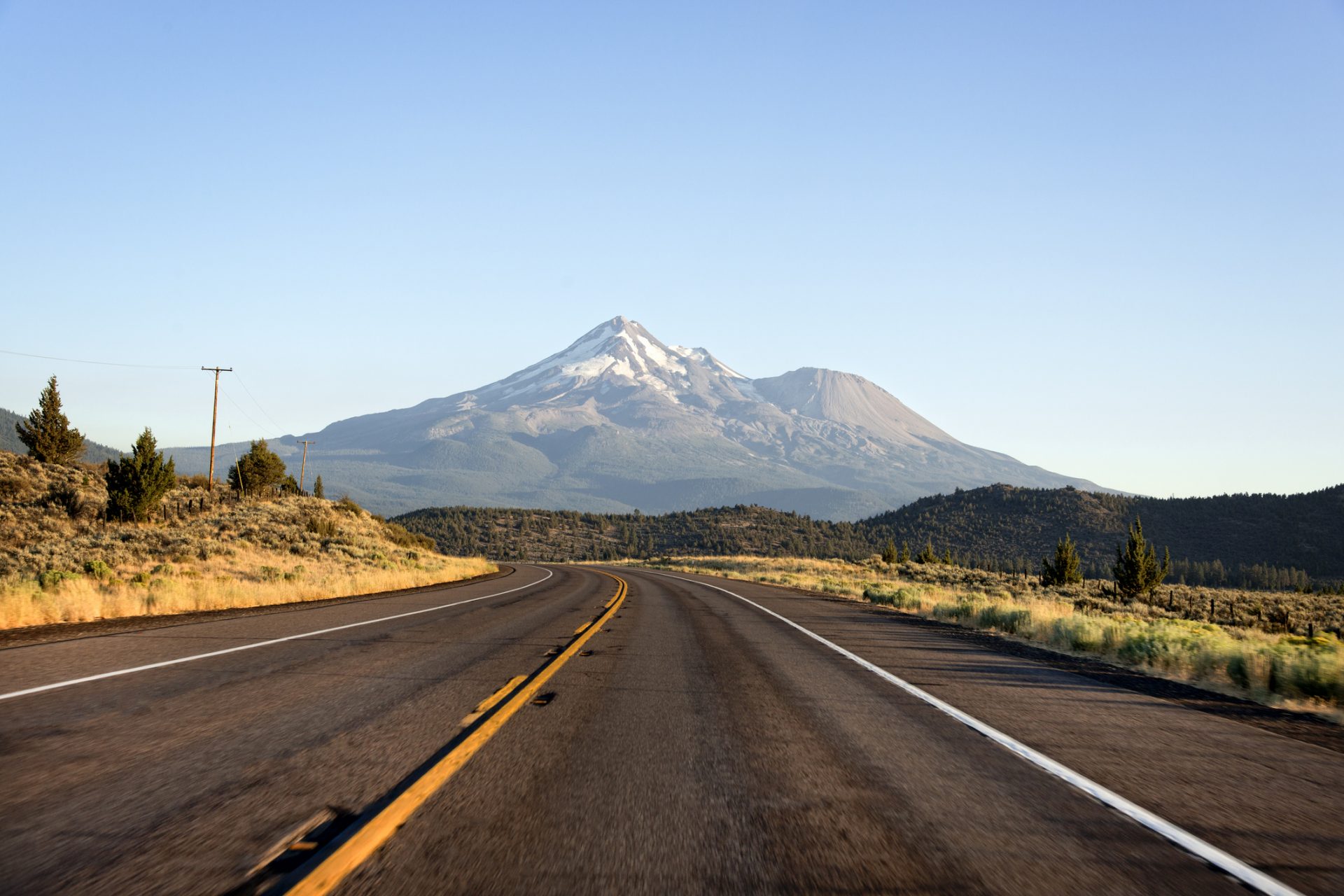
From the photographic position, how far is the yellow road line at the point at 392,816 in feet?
10.9

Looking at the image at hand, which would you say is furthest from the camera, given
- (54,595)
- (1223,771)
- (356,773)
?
(54,595)

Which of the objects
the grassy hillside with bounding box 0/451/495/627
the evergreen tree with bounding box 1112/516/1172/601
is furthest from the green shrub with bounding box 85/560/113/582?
the evergreen tree with bounding box 1112/516/1172/601

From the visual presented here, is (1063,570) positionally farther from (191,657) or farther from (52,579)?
(191,657)

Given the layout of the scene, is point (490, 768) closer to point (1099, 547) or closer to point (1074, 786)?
point (1074, 786)

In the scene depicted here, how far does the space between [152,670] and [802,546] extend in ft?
437

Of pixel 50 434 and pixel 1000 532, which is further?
pixel 1000 532

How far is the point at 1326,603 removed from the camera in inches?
1799

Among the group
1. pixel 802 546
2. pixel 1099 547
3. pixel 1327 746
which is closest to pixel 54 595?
pixel 1327 746

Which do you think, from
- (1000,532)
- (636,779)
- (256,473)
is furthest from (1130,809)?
(1000,532)

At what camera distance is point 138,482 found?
36.0 m

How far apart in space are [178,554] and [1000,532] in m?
135

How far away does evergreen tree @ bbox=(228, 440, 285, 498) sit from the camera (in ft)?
172

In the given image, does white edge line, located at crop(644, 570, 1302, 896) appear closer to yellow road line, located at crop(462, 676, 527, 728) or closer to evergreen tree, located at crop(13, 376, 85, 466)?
Answer: yellow road line, located at crop(462, 676, 527, 728)

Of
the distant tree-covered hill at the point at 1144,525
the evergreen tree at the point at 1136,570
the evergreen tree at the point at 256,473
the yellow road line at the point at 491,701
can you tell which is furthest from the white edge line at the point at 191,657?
the distant tree-covered hill at the point at 1144,525
